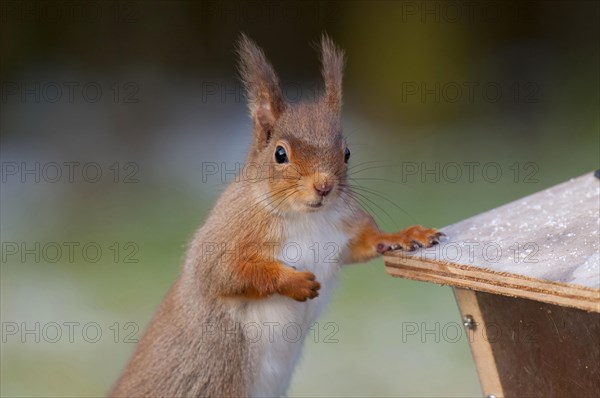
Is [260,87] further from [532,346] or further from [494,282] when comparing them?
[532,346]

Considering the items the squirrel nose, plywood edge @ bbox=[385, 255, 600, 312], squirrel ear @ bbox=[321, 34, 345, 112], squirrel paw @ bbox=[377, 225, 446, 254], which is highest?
squirrel ear @ bbox=[321, 34, 345, 112]

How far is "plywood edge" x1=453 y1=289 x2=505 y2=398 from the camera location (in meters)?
1.78

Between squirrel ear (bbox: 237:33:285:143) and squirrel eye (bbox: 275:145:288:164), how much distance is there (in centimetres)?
9

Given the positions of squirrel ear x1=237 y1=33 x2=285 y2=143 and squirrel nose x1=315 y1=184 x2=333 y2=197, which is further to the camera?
squirrel ear x1=237 y1=33 x2=285 y2=143

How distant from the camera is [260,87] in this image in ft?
5.89

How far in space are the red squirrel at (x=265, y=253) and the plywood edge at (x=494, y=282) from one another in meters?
0.08

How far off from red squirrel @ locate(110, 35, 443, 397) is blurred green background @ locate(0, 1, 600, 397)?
1.99m
